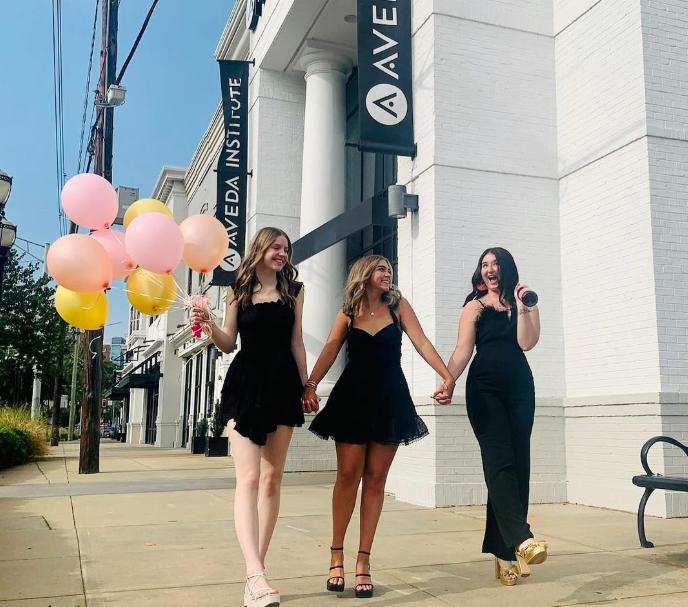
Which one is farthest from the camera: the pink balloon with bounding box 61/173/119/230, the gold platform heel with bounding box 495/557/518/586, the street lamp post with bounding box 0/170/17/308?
the street lamp post with bounding box 0/170/17/308

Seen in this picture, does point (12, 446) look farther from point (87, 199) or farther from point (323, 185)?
point (87, 199)

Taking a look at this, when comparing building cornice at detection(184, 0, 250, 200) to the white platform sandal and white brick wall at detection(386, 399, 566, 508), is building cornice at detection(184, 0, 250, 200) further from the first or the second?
the white platform sandal

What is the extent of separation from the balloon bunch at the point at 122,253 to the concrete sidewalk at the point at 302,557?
1.80m

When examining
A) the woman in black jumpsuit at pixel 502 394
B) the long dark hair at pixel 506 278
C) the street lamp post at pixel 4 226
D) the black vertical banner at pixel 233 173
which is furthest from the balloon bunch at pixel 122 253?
the black vertical banner at pixel 233 173

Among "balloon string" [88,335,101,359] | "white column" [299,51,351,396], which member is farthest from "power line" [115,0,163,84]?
"balloon string" [88,335,101,359]

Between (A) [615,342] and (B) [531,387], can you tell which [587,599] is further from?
(A) [615,342]

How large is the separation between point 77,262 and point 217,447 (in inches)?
603

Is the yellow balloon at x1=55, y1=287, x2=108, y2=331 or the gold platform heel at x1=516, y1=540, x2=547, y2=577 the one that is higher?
the yellow balloon at x1=55, y1=287, x2=108, y2=331

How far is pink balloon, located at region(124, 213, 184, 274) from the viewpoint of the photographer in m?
4.85

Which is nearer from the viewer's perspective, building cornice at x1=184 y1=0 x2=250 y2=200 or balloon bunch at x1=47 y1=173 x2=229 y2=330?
balloon bunch at x1=47 y1=173 x2=229 y2=330

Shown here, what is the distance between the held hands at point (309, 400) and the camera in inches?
161

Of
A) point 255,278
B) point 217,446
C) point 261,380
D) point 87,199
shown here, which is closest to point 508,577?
point 261,380

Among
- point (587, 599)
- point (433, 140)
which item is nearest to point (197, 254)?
point (587, 599)

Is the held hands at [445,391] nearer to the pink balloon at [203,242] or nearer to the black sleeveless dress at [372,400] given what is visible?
the black sleeveless dress at [372,400]
